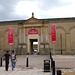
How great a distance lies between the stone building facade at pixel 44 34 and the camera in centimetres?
3056

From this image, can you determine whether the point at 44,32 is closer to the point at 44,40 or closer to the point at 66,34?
the point at 44,40

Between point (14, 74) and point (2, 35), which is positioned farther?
point (2, 35)

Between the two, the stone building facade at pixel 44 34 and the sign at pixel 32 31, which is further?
the sign at pixel 32 31

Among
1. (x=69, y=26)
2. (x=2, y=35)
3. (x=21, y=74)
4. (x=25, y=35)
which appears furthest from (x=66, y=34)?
(x=21, y=74)

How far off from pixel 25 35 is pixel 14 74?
73.8 ft

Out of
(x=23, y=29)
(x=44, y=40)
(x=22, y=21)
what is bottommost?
(x=44, y=40)

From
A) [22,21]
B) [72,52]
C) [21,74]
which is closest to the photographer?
[21,74]

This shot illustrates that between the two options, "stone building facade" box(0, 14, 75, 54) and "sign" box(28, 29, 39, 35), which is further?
"sign" box(28, 29, 39, 35)

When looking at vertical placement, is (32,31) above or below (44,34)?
above

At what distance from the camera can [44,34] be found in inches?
1232

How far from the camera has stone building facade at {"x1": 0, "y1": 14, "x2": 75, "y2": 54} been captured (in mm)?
30562

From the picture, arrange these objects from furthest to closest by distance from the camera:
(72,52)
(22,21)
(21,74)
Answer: (22,21)
(72,52)
(21,74)

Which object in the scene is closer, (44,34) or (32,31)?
(44,34)

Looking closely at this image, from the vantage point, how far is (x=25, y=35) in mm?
32031
